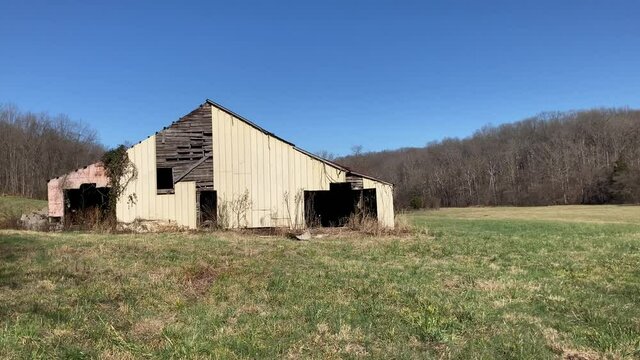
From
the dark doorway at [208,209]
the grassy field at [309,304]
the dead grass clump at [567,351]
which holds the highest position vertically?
Answer: the dark doorway at [208,209]

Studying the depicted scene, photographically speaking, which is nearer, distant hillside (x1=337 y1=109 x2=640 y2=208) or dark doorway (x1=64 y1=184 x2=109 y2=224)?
dark doorway (x1=64 y1=184 x2=109 y2=224)

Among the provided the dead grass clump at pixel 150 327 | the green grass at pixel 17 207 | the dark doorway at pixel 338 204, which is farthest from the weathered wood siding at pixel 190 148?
the dead grass clump at pixel 150 327

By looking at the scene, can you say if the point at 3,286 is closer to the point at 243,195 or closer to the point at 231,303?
the point at 231,303

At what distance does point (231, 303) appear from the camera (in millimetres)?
7367

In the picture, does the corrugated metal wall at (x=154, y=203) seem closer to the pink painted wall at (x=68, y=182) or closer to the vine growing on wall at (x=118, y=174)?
the vine growing on wall at (x=118, y=174)

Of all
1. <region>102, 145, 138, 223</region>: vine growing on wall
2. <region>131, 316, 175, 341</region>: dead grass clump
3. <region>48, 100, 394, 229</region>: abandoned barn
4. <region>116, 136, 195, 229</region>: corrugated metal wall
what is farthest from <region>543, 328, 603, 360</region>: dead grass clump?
<region>102, 145, 138, 223</region>: vine growing on wall

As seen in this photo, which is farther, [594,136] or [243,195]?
[594,136]

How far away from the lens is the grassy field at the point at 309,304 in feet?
17.1

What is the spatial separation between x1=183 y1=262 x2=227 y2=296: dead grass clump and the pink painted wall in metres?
14.5

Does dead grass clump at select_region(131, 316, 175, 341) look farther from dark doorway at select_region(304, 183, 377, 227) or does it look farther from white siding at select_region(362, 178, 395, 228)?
white siding at select_region(362, 178, 395, 228)

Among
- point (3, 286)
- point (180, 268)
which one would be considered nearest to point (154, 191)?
point (180, 268)

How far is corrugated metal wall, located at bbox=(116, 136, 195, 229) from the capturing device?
2181 centimetres

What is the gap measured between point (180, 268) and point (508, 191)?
111900 mm

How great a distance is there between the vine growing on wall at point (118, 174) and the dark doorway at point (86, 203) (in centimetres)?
56
